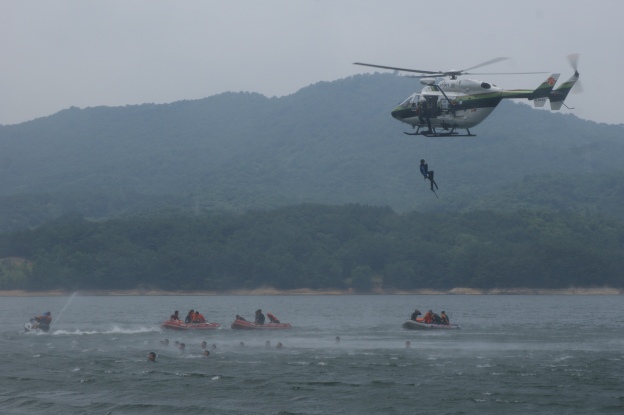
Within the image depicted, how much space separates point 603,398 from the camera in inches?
1692

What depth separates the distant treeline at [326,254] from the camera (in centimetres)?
16250

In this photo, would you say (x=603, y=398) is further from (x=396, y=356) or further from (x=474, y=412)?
(x=396, y=356)

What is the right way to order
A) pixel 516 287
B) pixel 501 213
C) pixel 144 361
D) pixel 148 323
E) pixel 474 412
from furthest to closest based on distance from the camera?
1. pixel 501 213
2. pixel 516 287
3. pixel 148 323
4. pixel 144 361
5. pixel 474 412

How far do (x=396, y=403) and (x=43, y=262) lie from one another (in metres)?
134

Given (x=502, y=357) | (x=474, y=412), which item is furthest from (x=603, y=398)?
(x=502, y=357)

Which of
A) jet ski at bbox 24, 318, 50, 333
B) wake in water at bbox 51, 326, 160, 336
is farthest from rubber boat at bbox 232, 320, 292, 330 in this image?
jet ski at bbox 24, 318, 50, 333

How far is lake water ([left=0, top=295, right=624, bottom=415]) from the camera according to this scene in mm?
41938

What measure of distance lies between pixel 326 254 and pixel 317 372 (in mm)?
119836

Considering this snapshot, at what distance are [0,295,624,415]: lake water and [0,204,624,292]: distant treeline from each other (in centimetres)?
8409

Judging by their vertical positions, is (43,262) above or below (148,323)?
above

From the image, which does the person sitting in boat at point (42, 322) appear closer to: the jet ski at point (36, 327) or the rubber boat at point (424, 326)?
the jet ski at point (36, 327)

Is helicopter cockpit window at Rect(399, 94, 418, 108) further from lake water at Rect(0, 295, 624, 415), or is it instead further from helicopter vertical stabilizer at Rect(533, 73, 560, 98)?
lake water at Rect(0, 295, 624, 415)

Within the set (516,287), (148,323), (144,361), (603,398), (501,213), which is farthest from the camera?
(501,213)

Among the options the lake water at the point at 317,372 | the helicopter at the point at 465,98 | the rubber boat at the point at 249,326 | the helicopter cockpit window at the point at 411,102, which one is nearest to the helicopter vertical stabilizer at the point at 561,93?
the helicopter at the point at 465,98
